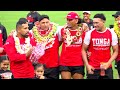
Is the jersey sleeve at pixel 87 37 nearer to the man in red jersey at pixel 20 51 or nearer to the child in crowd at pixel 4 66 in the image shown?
the man in red jersey at pixel 20 51

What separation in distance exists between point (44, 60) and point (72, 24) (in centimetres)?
88

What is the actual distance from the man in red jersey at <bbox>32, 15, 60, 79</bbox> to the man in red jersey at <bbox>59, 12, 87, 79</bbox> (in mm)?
139

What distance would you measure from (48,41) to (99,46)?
99cm

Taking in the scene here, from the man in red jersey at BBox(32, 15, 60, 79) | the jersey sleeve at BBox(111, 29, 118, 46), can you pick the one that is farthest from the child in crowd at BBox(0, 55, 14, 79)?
the jersey sleeve at BBox(111, 29, 118, 46)

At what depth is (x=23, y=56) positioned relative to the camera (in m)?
6.90

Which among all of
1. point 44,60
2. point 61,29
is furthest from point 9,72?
point 61,29

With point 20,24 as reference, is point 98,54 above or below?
below

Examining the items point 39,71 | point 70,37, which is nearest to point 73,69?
point 70,37

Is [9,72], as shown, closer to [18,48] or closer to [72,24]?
[18,48]

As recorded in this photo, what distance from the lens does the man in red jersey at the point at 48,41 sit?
742 cm

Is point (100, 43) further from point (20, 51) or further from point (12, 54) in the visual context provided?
point (12, 54)

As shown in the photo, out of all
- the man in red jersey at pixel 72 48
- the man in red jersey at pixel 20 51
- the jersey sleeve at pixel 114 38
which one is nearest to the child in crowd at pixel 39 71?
the man in red jersey at pixel 20 51

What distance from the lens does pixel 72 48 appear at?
742 centimetres

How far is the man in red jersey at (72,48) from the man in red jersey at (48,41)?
0.14 meters
